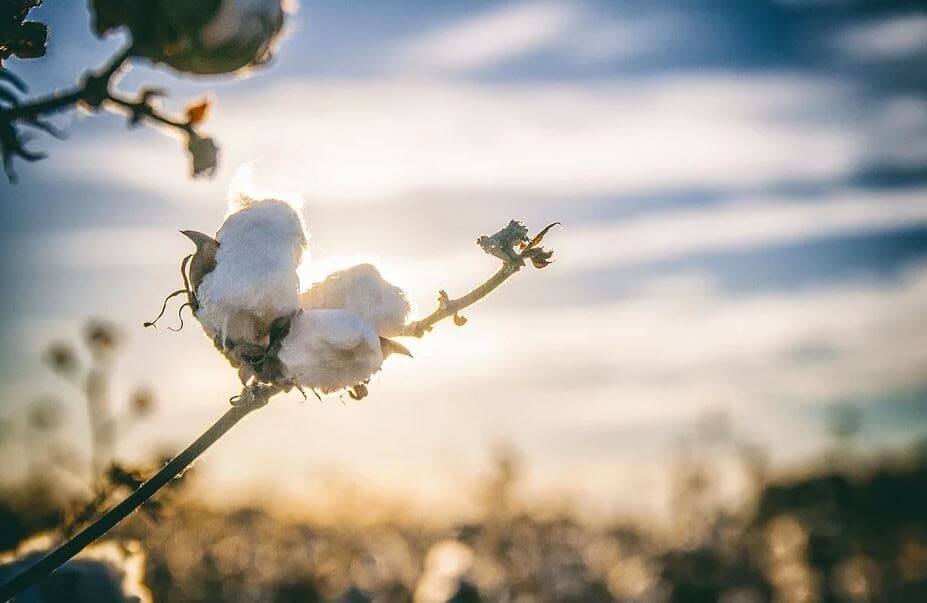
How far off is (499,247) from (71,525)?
5.77 ft

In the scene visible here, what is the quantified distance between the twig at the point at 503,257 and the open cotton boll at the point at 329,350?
184 mm

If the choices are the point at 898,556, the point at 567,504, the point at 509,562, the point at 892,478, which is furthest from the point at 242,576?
the point at 892,478

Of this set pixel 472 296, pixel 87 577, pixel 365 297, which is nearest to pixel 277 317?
pixel 365 297

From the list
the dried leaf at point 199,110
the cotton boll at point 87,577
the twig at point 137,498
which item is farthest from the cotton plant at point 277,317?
the cotton boll at point 87,577

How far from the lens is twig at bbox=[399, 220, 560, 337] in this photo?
195cm

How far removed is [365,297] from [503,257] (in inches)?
13.5

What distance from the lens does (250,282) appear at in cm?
186

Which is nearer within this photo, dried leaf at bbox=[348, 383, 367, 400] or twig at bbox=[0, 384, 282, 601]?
twig at bbox=[0, 384, 282, 601]

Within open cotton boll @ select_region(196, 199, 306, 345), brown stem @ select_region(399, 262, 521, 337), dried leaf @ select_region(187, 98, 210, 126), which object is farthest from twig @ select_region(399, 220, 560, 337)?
dried leaf @ select_region(187, 98, 210, 126)

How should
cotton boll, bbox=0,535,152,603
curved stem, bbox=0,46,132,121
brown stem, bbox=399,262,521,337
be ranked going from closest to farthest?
curved stem, bbox=0,46,132,121
brown stem, bbox=399,262,521,337
cotton boll, bbox=0,535,152,603

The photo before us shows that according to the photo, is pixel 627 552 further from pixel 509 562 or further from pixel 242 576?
pixel 242 576

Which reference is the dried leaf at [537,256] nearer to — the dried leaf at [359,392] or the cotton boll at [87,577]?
the dried leaf at [359,392]

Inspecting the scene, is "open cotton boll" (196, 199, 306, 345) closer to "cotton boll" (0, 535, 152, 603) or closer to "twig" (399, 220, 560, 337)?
"twig" (399, 220, 560, 337)

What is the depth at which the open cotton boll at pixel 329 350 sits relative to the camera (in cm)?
184
